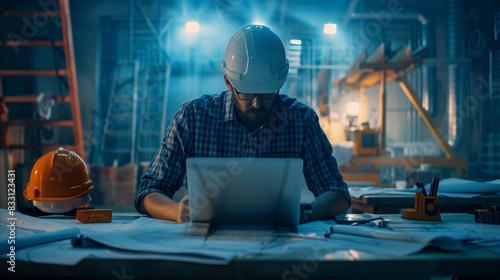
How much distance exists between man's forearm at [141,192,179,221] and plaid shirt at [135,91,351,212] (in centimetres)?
31

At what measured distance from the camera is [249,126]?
7.84 feet

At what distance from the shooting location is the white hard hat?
82.6 inches

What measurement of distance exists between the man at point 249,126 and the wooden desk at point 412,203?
0.51 m

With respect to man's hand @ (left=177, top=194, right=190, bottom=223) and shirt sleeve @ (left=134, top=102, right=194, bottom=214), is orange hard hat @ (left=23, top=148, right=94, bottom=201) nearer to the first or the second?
shirt sleeve @ (left=134, top=102, right=194, bottom=214)

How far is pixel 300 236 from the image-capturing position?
134 cm

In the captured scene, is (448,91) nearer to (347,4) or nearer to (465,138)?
(465,138)

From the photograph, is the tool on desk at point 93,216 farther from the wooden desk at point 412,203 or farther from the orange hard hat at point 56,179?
the wooden desk at point 412,203

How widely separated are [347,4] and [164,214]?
847 centimetres

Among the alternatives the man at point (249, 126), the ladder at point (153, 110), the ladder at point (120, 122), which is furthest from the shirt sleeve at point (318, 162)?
the ladder at point (120, 122)

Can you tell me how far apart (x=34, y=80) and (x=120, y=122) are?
5.65 ft

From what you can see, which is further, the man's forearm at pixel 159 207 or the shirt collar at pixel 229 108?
the shirt collar at pixel 229 108

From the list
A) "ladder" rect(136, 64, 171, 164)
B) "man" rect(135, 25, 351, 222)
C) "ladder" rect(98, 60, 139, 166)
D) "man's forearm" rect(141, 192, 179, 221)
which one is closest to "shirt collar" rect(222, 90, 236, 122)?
"man" rect(135, 25, 351, 222)

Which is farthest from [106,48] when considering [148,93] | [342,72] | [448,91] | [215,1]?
[448,91]

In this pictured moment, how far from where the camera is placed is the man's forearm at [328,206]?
1822 millimetres
